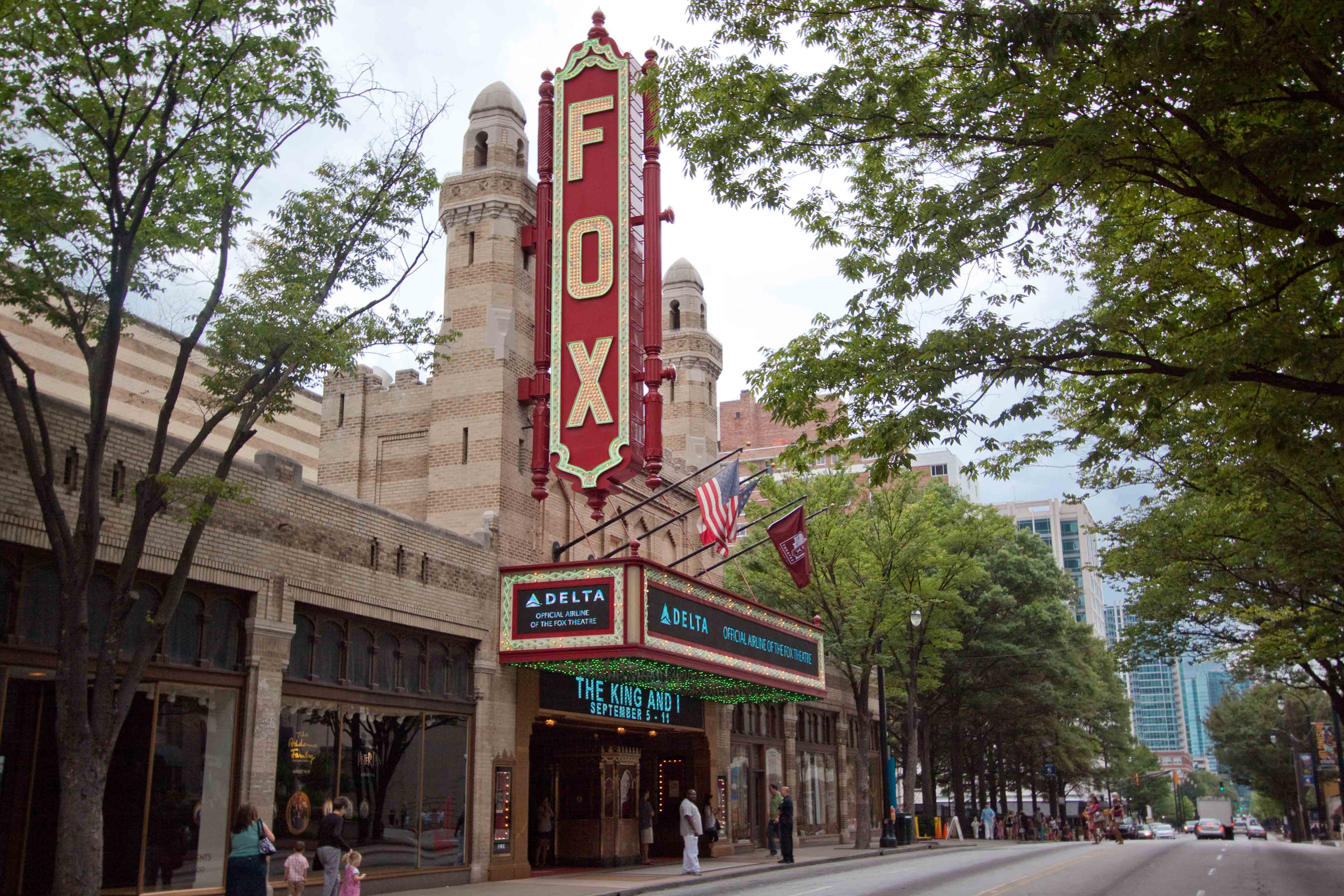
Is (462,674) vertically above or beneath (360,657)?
beneath

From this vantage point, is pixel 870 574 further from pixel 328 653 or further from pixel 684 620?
pixel 328 653

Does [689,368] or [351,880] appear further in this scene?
[689,368]

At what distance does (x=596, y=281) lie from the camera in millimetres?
25578

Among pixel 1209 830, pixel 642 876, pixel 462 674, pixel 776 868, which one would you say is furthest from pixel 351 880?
pixel 1209 830

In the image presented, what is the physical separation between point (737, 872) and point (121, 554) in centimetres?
1723

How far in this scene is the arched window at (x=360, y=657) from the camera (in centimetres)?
2077

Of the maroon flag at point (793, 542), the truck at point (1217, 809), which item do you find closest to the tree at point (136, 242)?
the maroon flag at point (793, 542)

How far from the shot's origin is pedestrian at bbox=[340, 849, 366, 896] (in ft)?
50.5

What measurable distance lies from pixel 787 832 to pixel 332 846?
17.7 metres

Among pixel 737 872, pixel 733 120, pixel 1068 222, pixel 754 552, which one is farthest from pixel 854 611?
pixel 733 120

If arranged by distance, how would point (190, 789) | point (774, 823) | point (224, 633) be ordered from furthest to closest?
point (774, 823), point (224, 633), point (190, 789)

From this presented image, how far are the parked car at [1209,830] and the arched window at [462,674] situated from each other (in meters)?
58.7

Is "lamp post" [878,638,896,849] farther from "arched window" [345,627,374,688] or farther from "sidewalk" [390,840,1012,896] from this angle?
"arched window" [345,627,374,688]

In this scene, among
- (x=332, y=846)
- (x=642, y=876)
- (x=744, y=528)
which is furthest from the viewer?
(x=744, y=528)
